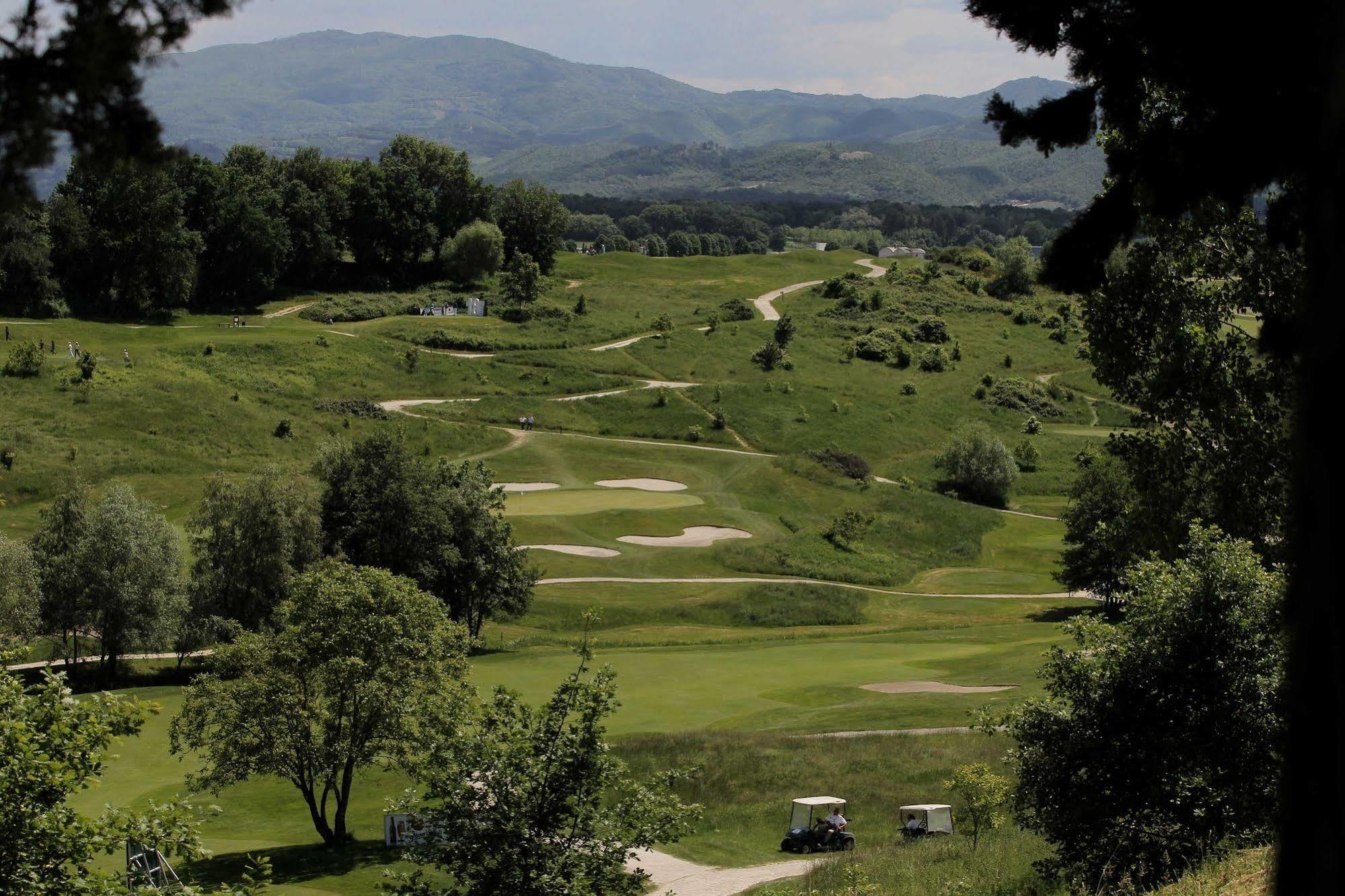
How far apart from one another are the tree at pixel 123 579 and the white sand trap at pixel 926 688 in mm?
28518

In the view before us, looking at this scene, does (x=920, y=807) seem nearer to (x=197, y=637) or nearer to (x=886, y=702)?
(x=886, y=702)

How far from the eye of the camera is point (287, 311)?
113 metres

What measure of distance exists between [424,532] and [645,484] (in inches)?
1064

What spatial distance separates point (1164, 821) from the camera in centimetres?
1788

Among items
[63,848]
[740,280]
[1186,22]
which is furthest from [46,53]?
[740,280]

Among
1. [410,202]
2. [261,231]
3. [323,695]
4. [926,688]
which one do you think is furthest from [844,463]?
[410,202]

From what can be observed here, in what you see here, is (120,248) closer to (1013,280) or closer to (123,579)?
(123,579)

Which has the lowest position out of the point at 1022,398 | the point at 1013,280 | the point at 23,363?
the point at 1022,398

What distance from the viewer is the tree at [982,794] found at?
27.6 m

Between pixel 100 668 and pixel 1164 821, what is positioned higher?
pixel 1164 821

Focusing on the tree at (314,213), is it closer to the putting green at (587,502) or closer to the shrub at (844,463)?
the putting green at (587,502)

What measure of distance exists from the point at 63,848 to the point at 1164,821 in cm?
1515

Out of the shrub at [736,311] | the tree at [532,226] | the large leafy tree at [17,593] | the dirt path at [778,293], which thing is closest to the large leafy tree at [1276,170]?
the large leafy tree at [17,593]

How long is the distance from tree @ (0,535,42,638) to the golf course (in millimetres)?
3939
